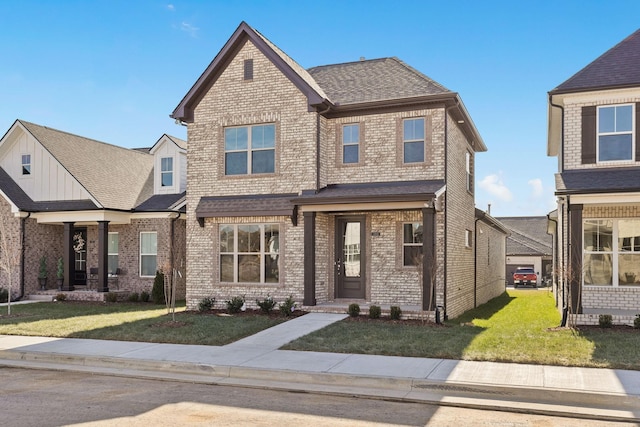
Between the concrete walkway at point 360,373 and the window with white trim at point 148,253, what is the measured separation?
33.5 ft

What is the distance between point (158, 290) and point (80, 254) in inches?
233

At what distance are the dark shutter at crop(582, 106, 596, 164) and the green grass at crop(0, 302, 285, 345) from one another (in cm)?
906

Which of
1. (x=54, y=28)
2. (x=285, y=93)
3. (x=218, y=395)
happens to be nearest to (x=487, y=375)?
(x=218, y=395)

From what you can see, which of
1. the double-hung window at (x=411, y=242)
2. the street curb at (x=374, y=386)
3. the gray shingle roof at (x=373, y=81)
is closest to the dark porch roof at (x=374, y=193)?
the double-hung window at (x=411, y=242)

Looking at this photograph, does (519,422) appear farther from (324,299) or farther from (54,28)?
(54,28)

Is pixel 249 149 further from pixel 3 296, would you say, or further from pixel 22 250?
pixel 3 296

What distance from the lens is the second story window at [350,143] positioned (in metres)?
17.7

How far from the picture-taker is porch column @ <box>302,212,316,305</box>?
16750 millimetres

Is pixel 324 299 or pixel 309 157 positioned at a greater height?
pixel 309 157

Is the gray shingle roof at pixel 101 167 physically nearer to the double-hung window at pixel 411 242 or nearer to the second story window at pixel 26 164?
the second story window at pixel 26 164

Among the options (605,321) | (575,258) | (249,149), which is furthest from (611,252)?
(249,149)

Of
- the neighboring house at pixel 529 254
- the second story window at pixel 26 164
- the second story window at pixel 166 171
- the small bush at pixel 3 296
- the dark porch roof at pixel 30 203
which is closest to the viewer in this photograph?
the small bush at pixel 3 296

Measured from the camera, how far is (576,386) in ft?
27.3

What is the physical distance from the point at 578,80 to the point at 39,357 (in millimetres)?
14414
